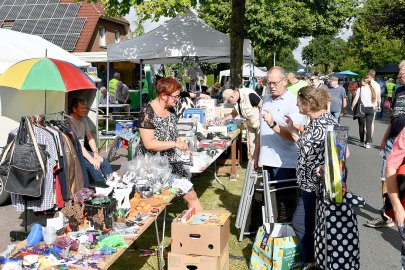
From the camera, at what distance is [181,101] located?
983 centimetres

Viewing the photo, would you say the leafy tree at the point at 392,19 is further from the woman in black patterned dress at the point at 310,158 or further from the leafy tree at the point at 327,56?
the leafy tree at the point at 327,56

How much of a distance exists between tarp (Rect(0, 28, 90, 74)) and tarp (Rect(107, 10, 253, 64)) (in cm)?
307

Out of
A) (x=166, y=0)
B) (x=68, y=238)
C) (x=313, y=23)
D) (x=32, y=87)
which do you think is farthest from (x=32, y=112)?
(x=313, y=23)

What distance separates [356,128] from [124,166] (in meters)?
13.2

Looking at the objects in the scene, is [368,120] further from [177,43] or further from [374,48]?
[374,48]

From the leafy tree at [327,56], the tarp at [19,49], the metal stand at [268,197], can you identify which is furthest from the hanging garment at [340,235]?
the leafy tree at [327,56]

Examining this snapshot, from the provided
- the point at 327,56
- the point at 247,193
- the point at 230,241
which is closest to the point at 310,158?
the point at 247,193

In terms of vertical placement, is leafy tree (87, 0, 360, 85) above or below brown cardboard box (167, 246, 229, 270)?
above

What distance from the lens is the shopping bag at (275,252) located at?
3.99m

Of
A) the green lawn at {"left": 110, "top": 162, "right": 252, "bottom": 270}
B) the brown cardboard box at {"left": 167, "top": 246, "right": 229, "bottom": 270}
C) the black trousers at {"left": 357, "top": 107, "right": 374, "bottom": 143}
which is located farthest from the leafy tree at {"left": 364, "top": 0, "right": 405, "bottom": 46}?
the brown cardboard box at {"left": 167, "top": 246, "right": 229, "bottom": 270}

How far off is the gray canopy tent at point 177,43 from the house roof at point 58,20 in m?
16.0

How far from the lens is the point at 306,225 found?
4.19 m

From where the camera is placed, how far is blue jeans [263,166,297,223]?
15.9 ft

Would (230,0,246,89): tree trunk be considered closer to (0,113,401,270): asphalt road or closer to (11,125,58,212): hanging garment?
(0,113,401,270): asphalt road
